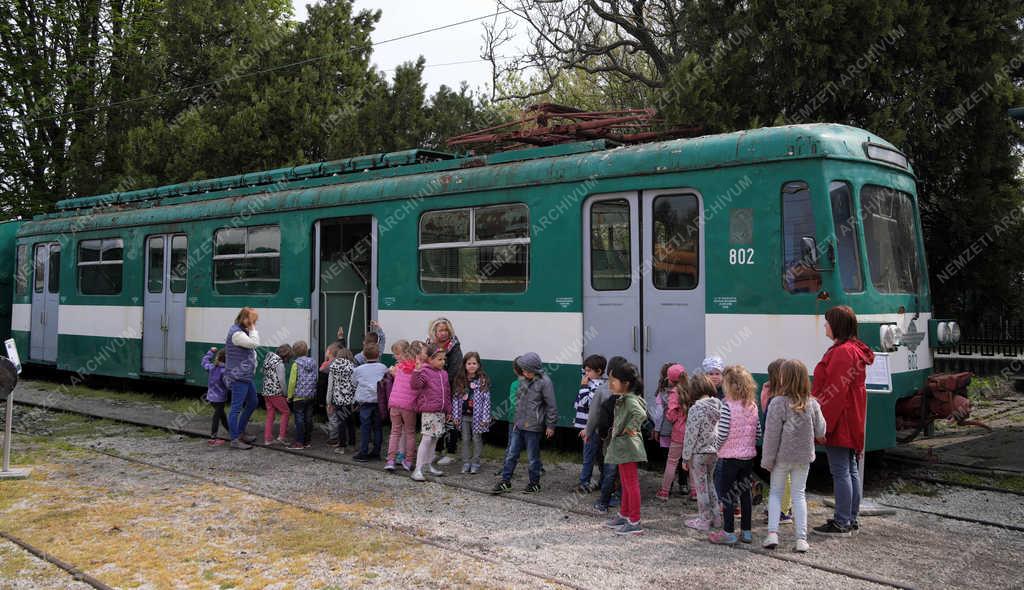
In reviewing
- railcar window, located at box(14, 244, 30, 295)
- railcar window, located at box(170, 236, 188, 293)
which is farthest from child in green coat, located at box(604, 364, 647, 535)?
railcar window, located at box(14, 244, 30, 295)

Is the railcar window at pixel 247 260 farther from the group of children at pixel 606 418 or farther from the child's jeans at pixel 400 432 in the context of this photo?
the child's jeans at pixel 400 432

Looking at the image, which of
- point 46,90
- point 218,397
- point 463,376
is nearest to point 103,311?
point 218,397

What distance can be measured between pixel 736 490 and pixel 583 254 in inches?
132

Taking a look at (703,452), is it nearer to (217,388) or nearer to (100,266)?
(217,388)

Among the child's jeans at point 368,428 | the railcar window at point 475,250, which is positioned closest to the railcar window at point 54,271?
the railcar window at point 475,250

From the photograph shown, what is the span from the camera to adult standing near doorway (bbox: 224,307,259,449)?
10252mm

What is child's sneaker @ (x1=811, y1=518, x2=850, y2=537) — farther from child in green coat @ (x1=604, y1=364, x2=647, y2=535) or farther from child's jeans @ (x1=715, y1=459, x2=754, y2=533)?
child in green coat @ (x1=604, y1=364, x2=647, y2=535)

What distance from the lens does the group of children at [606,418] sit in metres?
6.41

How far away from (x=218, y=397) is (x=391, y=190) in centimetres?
332

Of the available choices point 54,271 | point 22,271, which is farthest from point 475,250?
point 22,271

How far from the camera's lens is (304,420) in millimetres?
10430

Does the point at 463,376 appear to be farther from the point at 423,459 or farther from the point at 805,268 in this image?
the point at 805,268

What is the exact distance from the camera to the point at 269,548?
6.25m

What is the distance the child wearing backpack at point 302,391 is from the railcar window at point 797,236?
5.47 meters
